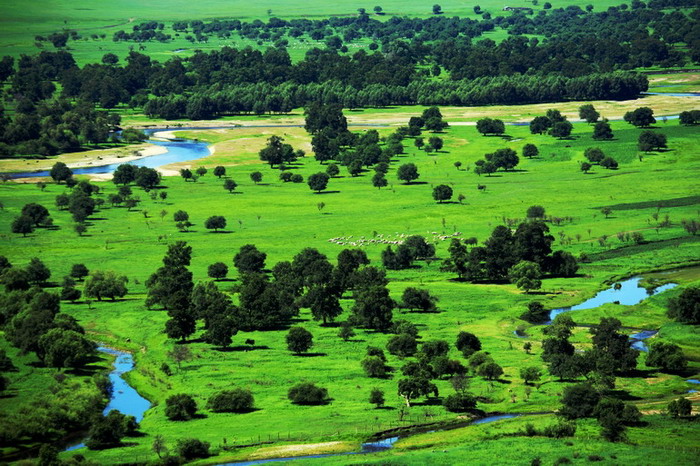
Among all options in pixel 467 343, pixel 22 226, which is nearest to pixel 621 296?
pixel 467 343

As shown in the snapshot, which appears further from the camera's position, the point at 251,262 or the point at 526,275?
the point at 251,262

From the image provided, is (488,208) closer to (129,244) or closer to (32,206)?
(129,244)

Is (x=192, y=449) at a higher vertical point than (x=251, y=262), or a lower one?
Result: lower

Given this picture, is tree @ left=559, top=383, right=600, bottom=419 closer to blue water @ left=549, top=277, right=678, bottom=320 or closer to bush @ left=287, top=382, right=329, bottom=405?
bush @ left=287, top=382, right=329, bottom=405

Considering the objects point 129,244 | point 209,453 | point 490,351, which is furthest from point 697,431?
point 129,244

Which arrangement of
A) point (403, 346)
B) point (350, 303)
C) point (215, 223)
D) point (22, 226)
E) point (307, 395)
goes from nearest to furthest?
point (307, 395), point (403, 346), point (350, 303), point (22, 226), point (215, 223)

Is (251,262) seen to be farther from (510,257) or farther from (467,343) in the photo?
(467,343)

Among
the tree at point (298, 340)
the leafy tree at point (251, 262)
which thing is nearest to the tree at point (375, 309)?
the tree at point (298, 340)
